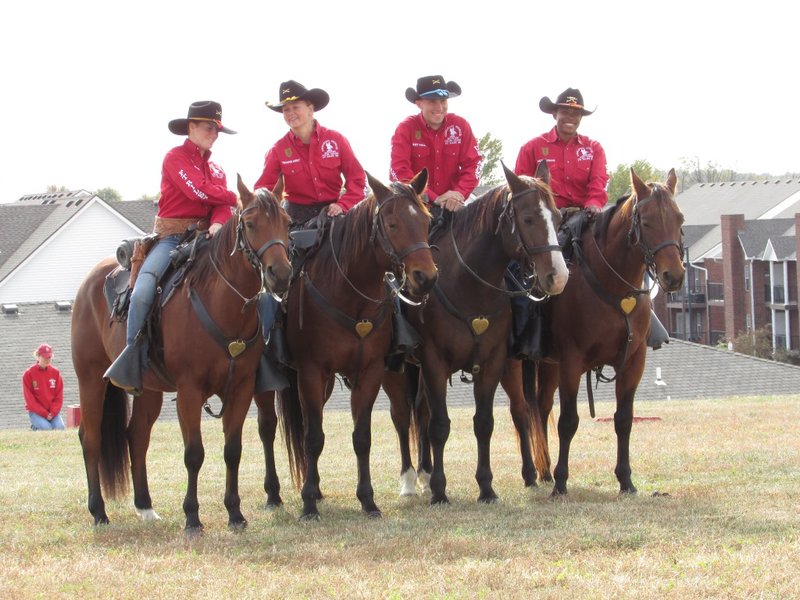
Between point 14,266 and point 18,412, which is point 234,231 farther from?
point 14,266

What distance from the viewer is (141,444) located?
34.9 ft

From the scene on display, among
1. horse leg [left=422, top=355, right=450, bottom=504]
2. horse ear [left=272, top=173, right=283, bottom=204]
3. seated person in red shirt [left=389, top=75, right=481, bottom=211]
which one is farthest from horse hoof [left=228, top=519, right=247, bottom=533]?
seated person in red shirt [left=389, top=75, right=481, bottom=211]

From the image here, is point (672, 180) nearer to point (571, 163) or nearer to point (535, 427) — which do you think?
point (571, 163)

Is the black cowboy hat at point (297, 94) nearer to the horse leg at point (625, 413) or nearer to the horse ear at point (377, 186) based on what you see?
the horse ear at point (377, 186)

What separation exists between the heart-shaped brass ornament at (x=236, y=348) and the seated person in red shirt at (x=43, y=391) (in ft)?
44.0

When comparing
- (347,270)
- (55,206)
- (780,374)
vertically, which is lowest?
(780,374)

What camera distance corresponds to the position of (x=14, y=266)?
5303 centimetres

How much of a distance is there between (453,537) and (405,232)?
232 centimetres

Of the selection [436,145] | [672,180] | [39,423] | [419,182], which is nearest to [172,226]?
[419,182]

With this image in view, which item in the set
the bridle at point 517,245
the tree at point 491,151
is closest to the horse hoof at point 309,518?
the bridle at point 517,245

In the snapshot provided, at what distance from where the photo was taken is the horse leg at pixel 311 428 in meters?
9.91

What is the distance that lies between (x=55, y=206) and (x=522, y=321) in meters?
52.8

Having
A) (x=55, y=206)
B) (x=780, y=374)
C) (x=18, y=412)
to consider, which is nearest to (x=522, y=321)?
(x=18, y=412)

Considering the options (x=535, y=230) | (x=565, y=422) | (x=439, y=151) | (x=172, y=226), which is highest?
(x=439, y=151)
